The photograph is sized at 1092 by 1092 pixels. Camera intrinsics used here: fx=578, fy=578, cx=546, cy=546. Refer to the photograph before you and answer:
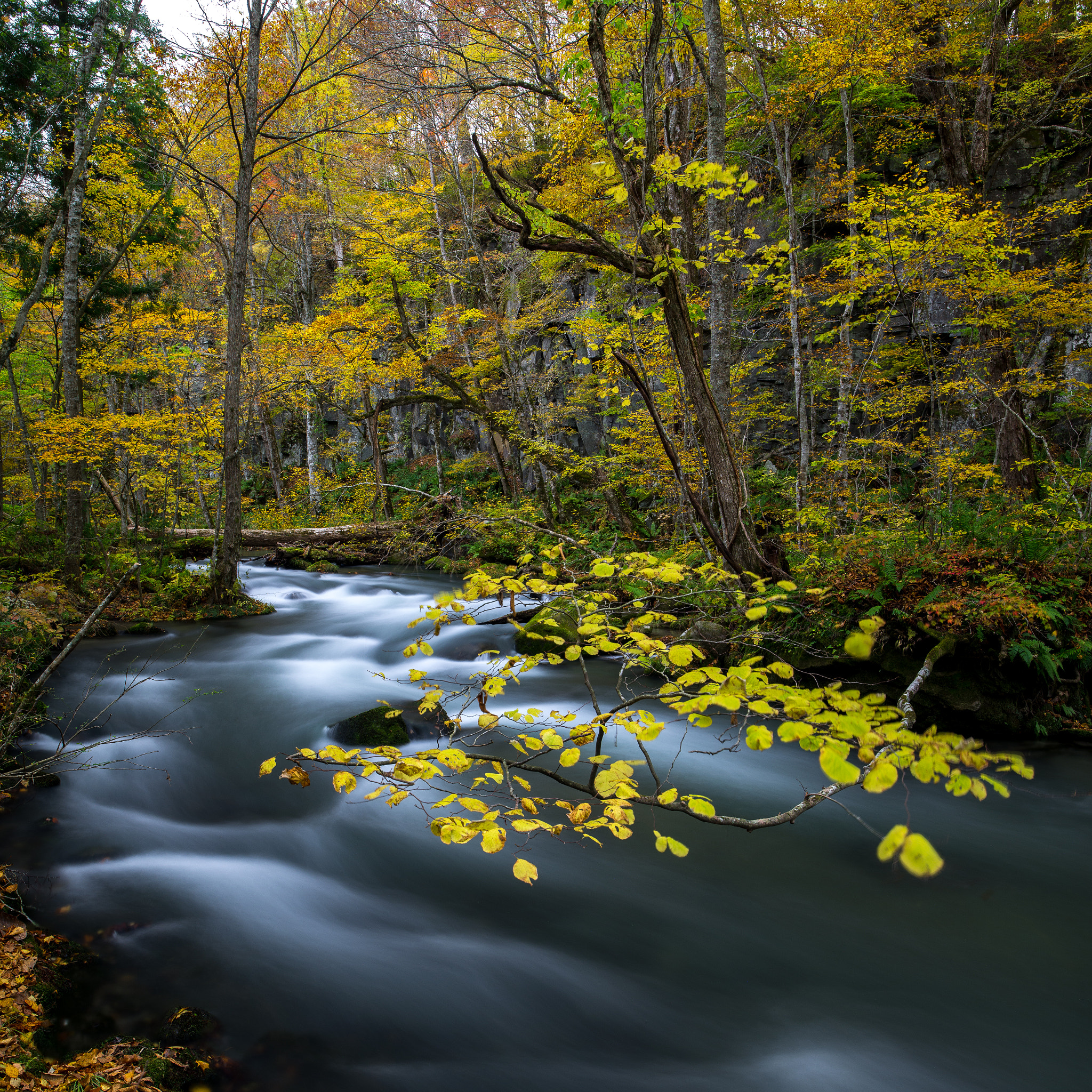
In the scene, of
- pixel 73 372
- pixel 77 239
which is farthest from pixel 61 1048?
pixel 77 239

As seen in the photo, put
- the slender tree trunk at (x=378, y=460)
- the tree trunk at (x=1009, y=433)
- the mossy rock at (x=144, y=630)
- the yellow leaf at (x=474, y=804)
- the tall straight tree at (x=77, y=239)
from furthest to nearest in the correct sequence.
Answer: the slender tree trunk at (x=378, y=460)
the tree trunk at (x=1009, y=433)
the tall straight tree at (x=77, y=239)
the mossy rock at (x=144, y=630)
the yellow leaf at (x=474, y=804)

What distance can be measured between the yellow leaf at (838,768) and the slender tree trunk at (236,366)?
30.9ft

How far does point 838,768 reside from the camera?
48.5 inches

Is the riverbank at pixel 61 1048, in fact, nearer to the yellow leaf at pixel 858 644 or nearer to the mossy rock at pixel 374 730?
the mossy rock at pixel 374 730

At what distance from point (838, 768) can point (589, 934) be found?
9.71 feet

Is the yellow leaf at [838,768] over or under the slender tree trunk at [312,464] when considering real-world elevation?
under

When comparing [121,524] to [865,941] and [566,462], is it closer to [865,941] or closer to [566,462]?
[566,462]

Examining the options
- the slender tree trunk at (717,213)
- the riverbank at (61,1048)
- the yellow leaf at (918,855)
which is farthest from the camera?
the slender tree trunk at (717,213)

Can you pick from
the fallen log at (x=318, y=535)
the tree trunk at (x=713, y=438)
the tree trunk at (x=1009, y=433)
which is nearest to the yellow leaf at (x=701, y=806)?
the tree trunk at (x=713, y=438)

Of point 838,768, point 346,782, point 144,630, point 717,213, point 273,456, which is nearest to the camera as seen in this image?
point 838,768

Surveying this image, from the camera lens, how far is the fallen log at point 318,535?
44.4ft

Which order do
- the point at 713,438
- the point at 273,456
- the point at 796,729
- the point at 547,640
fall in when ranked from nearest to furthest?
the point at 796,729
the point at 713,438
the point at 547,640
the point at 273,456

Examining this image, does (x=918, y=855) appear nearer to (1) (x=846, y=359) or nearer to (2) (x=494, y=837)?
(2) (x=494, y=837)

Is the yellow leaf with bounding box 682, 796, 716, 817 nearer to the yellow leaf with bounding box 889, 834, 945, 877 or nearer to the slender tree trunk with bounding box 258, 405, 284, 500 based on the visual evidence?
the yellow leaf with bounding box 889, 834, 945, 877
